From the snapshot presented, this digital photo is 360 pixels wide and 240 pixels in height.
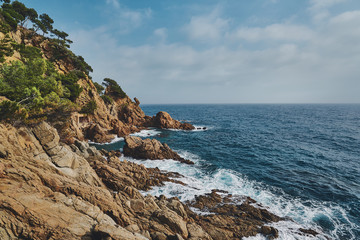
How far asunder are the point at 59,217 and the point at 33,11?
7329 cm

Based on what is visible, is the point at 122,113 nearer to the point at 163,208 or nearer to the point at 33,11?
the point at 33,11

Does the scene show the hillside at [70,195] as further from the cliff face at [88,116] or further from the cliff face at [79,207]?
the cliff face at [88,116]

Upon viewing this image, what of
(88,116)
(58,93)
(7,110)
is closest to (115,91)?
(88,116)

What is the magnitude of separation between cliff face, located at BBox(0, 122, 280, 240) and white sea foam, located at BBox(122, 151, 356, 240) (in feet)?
5.57

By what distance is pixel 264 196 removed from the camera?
20.5m

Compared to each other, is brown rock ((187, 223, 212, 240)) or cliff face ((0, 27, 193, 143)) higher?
cliff face ((0, 27, 193, 143))

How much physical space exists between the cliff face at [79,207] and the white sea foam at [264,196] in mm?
1697

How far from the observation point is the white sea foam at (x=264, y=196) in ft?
51.5

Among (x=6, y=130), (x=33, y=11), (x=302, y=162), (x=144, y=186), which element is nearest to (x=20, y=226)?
(x=6, y=130)

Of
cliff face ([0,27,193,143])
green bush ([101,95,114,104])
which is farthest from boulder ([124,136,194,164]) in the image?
green bush ([101,95,114,104])

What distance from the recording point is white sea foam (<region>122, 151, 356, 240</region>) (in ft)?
51.5

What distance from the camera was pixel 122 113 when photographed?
68.4m

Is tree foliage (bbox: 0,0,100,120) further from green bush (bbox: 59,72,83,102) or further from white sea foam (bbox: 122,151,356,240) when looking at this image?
white sea foam (bbox: 122,151,356,240)

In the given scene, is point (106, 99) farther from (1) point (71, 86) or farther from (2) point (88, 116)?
(1) point (71, 86)
